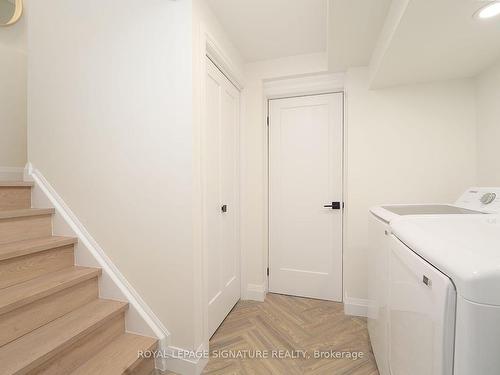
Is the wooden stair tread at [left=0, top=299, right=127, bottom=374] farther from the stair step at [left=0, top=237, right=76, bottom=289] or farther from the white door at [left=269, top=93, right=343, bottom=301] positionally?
the white door at [left=269, top=93, right=343, bottom=301]

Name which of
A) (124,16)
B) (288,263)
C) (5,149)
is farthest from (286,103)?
(5,149)

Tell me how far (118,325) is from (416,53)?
2511 mm

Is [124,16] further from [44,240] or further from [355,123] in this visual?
[355,123]

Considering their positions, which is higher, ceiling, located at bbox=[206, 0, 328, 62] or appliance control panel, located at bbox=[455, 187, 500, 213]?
ceiling, located at bbox=[206, 0, 328, 62]

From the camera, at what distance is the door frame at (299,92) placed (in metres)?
2.13

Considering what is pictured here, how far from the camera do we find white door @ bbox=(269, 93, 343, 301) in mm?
2201

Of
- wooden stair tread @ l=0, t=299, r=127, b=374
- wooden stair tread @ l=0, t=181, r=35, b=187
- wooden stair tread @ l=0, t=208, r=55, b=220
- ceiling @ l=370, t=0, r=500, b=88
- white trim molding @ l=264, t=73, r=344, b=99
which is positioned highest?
white trim molding @ l=264, t=73, r=344, b=99

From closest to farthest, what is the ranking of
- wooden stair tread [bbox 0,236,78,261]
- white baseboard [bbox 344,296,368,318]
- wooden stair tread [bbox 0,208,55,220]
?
wooden stair tread [bbox 0,236,78,261] → wooden stair tread [bbox 0,208,55,220] → white baseboard [bbox 344,296,368,318]

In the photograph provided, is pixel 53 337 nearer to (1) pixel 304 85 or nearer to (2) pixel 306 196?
(2) pixel 306 196

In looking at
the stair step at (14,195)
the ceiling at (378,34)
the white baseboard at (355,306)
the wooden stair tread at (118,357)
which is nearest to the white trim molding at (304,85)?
the ceiling at (378,34)

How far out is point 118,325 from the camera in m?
1.39

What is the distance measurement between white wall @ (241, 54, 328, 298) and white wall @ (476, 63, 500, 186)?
5.13 ft

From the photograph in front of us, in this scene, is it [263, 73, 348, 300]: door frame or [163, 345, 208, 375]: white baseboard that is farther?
[263, 73, 348, 300]: door frame

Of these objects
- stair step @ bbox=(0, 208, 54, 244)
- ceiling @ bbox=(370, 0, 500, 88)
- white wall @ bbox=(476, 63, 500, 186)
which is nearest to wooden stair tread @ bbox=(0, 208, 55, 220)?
stair step @ bbox=(0, 208, 54, 244)
